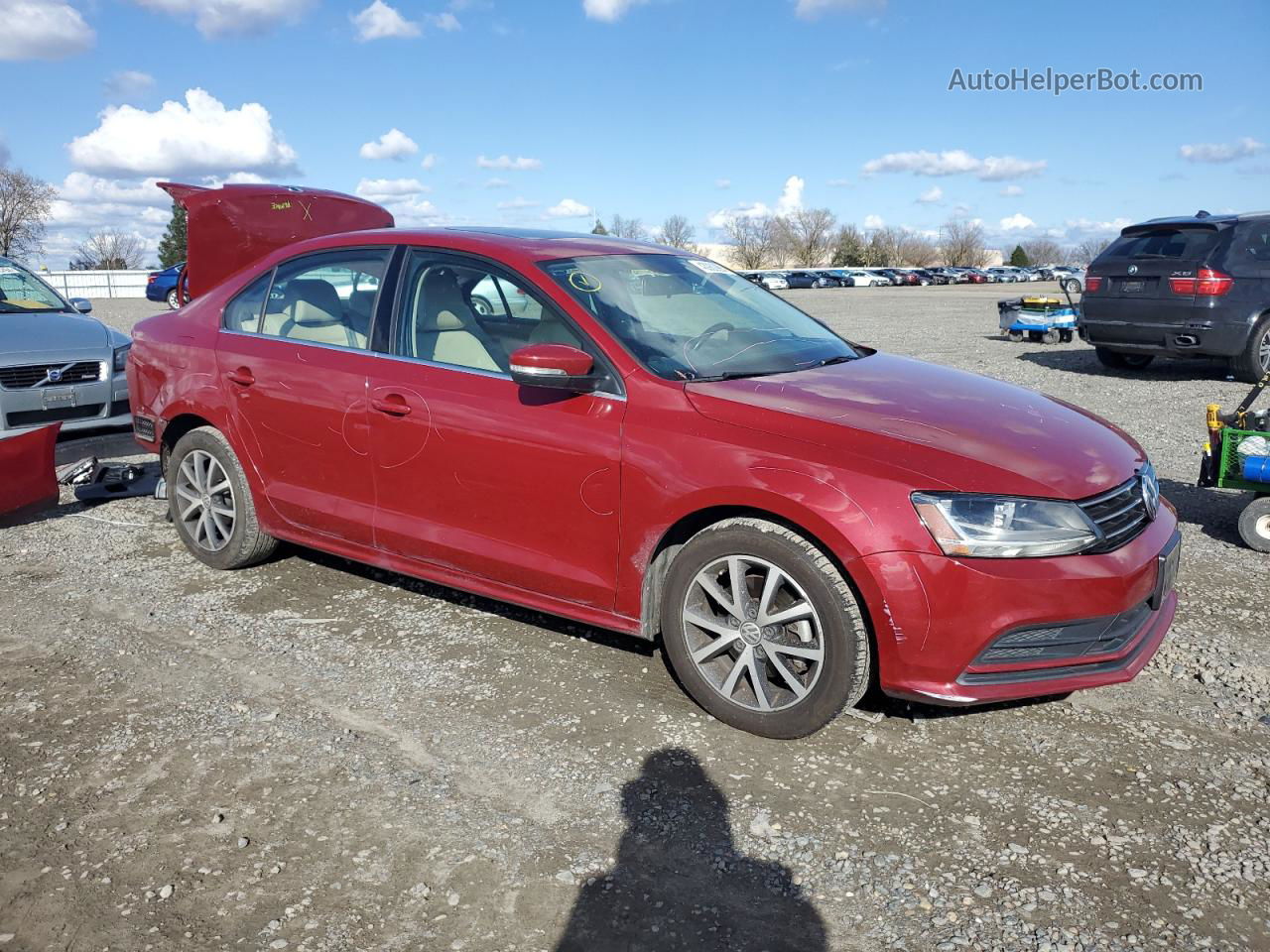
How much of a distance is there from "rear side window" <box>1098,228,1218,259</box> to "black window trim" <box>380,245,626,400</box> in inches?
378

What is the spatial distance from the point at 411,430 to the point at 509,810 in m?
1.77

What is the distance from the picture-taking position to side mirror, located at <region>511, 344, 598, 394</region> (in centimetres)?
376

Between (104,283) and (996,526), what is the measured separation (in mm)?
55198

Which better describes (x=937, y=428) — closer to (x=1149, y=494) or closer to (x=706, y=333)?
(x=1149, y=494)

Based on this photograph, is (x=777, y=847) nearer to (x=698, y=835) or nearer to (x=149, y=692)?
(x=698, y=835)

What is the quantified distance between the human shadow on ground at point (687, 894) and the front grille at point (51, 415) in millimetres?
5986

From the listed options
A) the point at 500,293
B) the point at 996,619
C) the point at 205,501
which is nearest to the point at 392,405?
the point at 500,293

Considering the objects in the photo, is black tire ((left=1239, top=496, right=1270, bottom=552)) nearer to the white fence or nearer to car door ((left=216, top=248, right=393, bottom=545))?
car door ((left=216, top=248, right=393, bottom=545))

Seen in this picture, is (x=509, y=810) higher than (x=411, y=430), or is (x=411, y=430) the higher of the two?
(x=411, y=430)

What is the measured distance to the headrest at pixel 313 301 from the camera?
4836 mm

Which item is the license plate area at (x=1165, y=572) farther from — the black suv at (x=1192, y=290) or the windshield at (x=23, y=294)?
the black suv at (x=1192, y=290)

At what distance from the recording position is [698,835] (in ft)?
9.96

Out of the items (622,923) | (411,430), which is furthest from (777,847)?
(411,430)

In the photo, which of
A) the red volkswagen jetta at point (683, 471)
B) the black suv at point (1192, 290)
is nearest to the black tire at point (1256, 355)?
the black suv at point (1192, 290)
